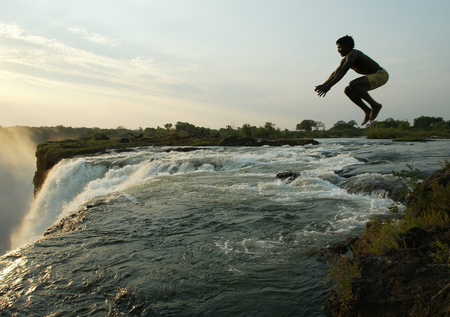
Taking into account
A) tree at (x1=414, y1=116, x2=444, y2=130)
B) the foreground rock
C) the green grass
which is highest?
tree at (x1=414, y1=116, x2=444, y2=130)

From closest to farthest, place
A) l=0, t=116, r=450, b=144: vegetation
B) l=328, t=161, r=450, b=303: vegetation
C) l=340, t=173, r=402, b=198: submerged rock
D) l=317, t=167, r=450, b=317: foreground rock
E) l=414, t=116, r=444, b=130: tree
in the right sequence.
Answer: l=317, t=167, r=450, b=317: foreground rock → l=328, t=161, r=450, b=303: vegetation → l=340, t=173, r=402, b=198: submerged rock → l=0, t=116, r=450, b=144: vegetation → l=414, t=116, r=444, b=130: tree

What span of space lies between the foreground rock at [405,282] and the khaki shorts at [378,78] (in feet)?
7.05

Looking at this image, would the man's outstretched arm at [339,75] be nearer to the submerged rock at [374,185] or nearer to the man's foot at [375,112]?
the man's foot at [375,112]

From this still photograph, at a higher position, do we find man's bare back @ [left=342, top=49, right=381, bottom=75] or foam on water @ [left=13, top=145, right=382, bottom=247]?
man's bare back @ [left=342, top=49, right=381, bottom=75]

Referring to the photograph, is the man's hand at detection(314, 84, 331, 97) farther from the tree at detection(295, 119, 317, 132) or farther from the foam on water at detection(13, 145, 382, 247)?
the tree at detection(295, 119, 317, 132)

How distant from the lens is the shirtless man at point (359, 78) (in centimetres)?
409

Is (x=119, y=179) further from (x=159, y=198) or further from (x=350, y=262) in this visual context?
(x=350, y=262)

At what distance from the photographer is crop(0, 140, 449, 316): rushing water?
365 cm

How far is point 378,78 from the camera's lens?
14.1ft

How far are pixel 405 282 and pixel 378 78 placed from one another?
2957 mm

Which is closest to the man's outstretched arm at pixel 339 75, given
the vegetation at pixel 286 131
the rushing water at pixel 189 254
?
the rushing water at pixel 189 254

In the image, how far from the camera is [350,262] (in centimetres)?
371

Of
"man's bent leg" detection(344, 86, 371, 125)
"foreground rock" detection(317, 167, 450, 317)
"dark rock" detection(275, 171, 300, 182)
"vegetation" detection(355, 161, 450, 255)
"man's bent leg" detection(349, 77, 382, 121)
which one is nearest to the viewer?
"foreground rock" detection(317, 167, 450, 317)

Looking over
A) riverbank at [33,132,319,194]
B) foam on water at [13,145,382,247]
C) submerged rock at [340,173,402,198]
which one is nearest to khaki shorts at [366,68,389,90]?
foam on water at [13,145,382,247]
